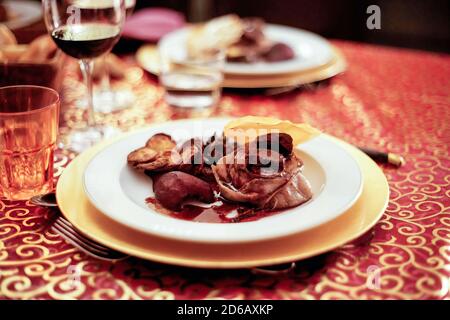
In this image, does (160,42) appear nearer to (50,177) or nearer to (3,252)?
(50,177)

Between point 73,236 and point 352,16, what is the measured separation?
Result: 2.98 meters

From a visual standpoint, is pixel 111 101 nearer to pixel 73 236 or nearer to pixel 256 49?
pixel 256 49

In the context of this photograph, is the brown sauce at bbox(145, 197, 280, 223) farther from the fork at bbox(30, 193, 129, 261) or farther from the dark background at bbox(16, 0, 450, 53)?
the dark background at bbox(16, 0, 450, 53)

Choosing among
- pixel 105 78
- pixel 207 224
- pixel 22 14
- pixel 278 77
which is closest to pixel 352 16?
pixel 278 77

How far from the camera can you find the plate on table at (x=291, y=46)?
1646 mm

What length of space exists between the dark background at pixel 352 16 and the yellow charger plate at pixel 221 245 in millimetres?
2752

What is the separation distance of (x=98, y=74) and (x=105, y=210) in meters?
0.92

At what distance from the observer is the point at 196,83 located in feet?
5.08

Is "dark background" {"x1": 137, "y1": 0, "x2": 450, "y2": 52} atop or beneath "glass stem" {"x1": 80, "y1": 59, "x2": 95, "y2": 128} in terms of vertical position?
beneath

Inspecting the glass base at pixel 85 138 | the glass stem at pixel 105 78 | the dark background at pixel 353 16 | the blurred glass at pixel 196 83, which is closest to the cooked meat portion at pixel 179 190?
the glass base at pixel 85 138

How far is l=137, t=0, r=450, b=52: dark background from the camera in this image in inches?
134

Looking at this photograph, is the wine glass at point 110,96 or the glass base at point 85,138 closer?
the glass base at point 85,138

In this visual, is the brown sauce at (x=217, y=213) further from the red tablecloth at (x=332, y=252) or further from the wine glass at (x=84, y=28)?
the wine glass at (x=84, y=28)

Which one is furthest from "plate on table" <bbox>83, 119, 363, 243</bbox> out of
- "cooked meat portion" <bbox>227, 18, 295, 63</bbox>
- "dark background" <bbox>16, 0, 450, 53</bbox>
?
"dark background" <bbox>16, 0, 450, 53</bbox>
